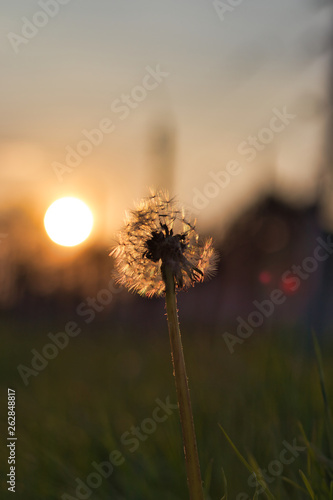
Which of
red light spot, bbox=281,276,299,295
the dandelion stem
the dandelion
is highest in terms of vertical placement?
red light spot, bbox=281,276,299,295

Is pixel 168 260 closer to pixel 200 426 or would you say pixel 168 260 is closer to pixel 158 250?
pixel 158 250

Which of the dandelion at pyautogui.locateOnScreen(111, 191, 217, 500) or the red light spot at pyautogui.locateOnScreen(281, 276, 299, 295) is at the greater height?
the red light spot at pyautogui.locateOnScreen(281, 276, 299, 295)

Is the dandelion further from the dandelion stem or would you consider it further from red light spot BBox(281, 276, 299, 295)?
red light spot BBox(281, 276, 299, 295)

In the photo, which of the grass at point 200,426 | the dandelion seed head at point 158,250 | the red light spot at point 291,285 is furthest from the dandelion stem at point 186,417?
the red light spot at point 291,285

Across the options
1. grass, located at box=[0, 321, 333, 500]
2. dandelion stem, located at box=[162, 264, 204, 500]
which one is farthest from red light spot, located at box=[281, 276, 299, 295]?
dandelion stem, located at box=[162, 264, 204, 500]

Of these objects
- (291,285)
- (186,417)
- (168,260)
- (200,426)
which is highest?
(291,285)

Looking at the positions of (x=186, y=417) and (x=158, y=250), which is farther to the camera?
(x=158, y=250)

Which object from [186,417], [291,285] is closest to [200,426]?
[186,417]
